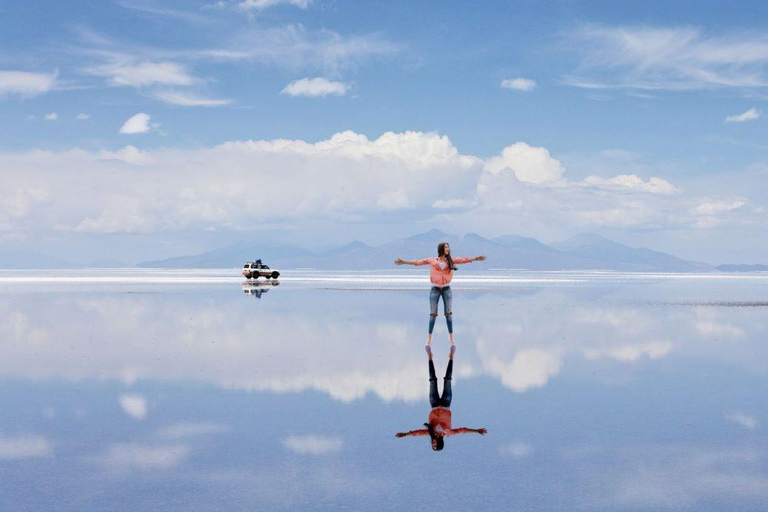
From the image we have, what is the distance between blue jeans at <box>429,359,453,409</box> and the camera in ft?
38.2

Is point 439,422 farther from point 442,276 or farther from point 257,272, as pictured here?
point 257,272

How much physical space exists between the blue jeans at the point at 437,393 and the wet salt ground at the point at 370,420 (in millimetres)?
157

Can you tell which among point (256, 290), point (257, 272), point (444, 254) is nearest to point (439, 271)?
point (444, 254)

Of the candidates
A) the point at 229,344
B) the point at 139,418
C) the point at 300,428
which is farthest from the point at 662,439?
the point at 229,344

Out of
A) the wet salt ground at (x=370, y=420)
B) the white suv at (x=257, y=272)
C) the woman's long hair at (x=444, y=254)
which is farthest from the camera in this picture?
the white suv at (x=257, y=272)

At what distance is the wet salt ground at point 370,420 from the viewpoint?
722 cm

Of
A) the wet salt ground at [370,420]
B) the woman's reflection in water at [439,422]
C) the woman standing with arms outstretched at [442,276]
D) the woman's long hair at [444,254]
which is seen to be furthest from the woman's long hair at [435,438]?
the woman's long hair at [444,254]

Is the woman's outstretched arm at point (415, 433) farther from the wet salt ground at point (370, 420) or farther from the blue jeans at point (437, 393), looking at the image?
the blue jeans at point (437, 393)

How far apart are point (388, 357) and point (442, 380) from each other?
313 cm

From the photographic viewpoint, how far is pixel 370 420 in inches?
411

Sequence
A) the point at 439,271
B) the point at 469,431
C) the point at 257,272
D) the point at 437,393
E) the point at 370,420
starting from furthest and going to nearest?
the point at 257,272
the point at 439,271
the point at 437,393
the point at 370,420
the point at 469,431

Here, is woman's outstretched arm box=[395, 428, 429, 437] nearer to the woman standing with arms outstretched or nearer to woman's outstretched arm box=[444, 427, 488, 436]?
woman's outstretched arm box=[444, 427, 488, 436]

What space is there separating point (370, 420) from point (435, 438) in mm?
1306

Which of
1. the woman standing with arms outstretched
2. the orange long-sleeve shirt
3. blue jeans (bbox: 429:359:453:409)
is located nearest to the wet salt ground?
blue jeans (bbox: 429:359:453:409)
